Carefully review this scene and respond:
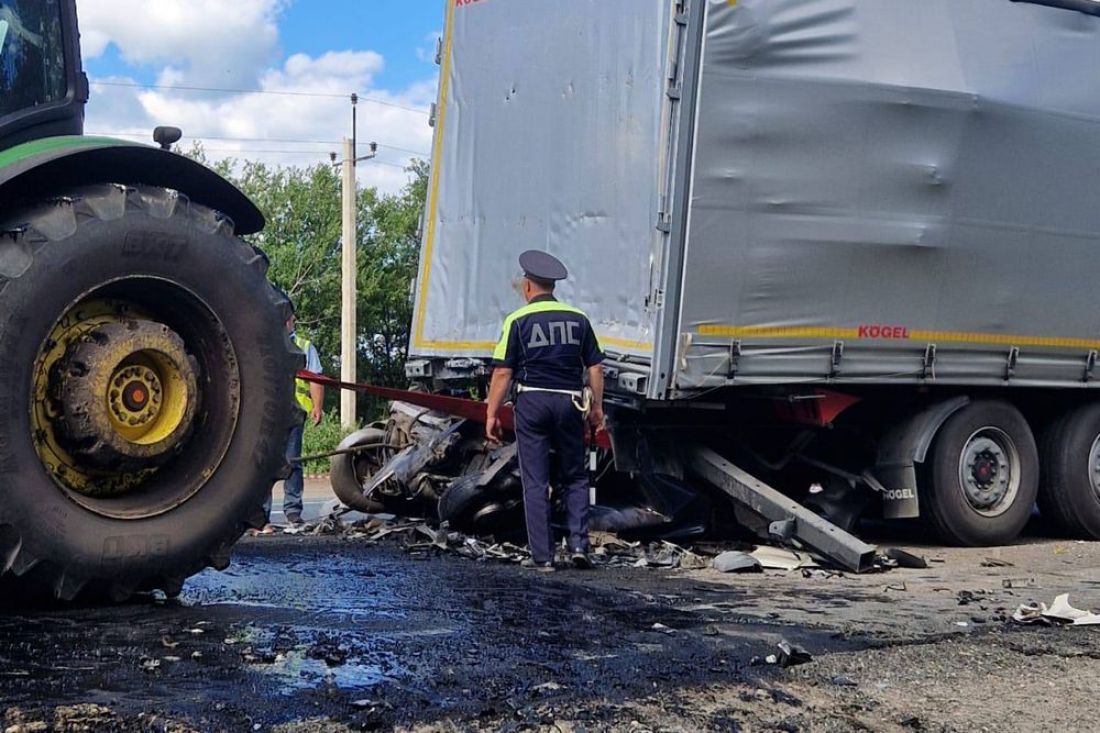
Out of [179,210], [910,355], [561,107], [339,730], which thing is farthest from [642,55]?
[339,730]

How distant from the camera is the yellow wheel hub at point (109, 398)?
4219mm

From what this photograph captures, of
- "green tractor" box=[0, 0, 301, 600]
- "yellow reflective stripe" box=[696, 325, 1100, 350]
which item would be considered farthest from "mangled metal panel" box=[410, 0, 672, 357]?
"green tractor" box=[0, 0, 301, 600]

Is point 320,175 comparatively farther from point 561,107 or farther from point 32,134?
point 32,134

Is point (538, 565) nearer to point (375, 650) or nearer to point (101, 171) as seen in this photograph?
point (375, 650)

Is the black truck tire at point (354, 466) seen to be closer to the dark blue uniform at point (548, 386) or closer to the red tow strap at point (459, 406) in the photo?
the red tow strap at point (459, 406)

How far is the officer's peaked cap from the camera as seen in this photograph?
23.6ft

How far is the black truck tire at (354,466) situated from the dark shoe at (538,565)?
2578 mm

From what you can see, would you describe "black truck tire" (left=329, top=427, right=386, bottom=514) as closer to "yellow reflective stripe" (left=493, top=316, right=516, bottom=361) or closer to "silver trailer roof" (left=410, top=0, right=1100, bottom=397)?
"silver trailer roof" (left=410, top=0, right=1100, bottom=397)

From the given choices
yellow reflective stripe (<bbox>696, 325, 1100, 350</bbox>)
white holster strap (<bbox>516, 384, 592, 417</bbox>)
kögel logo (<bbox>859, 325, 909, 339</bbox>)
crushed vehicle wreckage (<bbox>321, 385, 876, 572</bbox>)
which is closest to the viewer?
white holster strap (<bbox>516, 384, 592, 417</bbox>)

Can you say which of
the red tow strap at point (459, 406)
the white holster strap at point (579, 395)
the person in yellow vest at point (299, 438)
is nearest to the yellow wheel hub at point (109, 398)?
the person in yellow vest at point (299, 438)

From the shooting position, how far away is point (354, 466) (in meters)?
9.54

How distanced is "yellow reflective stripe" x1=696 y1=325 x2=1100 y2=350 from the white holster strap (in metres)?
0.71

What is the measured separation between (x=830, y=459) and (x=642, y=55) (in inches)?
119

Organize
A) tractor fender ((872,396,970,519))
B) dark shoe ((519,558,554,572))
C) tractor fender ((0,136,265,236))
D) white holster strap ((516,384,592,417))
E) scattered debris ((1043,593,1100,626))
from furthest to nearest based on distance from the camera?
1. tractor fender ((872,396,970,519))
2. white holster strap ((516,384,592,417))
3. dark shoe ((519,558,554,572))
4. scattered debris ((1043,593,1100,626))
5. tractor fender ((0,136,265,236))
